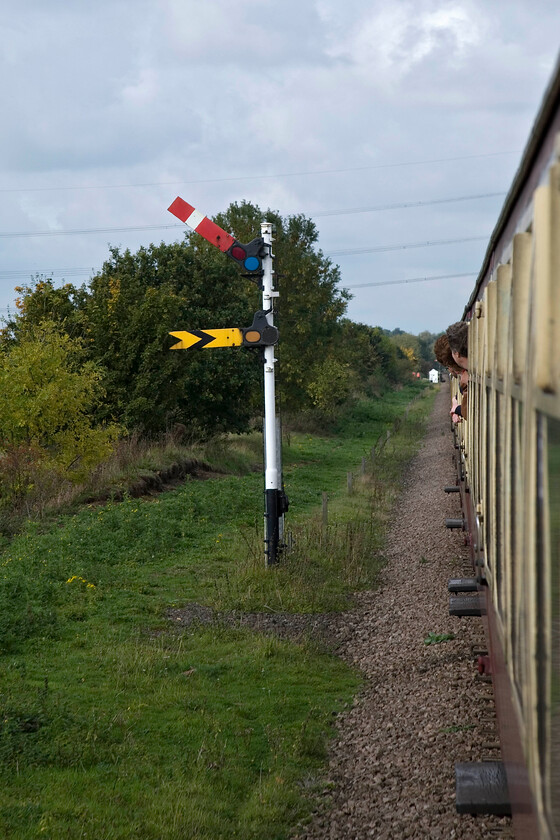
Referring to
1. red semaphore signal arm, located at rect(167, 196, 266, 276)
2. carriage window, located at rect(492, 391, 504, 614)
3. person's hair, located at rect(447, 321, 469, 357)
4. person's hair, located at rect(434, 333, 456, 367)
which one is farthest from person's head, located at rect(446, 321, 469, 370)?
carriage window, located at rect(492, 391, 504, 614)

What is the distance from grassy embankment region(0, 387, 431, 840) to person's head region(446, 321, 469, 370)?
2.95 metres

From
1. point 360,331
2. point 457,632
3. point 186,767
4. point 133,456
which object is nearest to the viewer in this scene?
point 186,767

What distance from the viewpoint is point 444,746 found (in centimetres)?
597

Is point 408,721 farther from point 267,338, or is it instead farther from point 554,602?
point 267,338

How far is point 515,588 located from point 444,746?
11.3ft

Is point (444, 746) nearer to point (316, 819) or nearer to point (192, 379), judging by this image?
point (316, 819)

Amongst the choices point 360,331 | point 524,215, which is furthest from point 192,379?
point 360,331

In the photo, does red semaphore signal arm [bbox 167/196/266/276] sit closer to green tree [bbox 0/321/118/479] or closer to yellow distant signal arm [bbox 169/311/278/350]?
yellow distant signal arm [bbox 169/311/278/350]

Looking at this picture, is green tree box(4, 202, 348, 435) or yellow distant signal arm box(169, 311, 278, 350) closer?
yellow distant signal arm box(169, 311, 278, 350)

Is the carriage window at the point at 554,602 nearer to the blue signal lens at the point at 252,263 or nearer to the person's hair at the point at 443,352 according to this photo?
the person's hair at the point at 443,352

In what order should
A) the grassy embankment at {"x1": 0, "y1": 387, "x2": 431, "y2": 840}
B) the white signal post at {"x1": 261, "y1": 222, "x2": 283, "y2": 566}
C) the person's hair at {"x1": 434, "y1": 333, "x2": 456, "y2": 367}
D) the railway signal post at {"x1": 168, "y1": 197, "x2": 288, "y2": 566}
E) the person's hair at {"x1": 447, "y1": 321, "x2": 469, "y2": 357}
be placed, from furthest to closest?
the white signal post at {"x1": 261, "y1": 222, "x2": 283, "y2": 566}, the railway signal post at {"x1": 168, "y1": 197, "x2": 288, "y2": 566}, the person's hair at {"x1": 434, "y1": 333, "x2": 456, "y2": 367}, the person's hair at {"x1": 447, "y1": 321, "x2": 469, "y2": 357}, the grassy embankment at {"x1": 0, "y1": 387, "x2": 431, "y2": 840}

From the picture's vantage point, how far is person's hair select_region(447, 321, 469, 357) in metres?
8.53

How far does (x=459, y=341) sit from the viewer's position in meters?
8.57

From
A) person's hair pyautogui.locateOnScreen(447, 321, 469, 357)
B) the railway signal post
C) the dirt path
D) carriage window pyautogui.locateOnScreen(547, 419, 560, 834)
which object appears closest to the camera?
carriage window pyautogui.locateOnScreen(547, 419, 560, 834)
